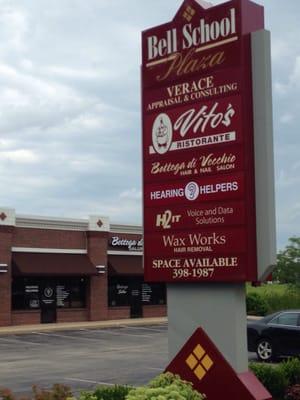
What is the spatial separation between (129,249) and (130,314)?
345cm

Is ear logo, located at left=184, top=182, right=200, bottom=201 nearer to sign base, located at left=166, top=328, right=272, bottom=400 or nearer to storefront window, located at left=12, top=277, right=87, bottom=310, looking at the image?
sign base, located at left=166, top=328, right=272, bottom=400

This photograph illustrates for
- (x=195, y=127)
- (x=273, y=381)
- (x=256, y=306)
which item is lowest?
(x=273, y=381)

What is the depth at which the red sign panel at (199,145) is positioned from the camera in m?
8.24

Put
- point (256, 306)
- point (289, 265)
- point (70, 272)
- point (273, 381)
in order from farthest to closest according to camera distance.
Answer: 1. point (289, 265)
2. point (256, 306)
3. point (70, 272)
4. point (273, 381)

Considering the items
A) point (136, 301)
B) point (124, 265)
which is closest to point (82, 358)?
point (124, 265)

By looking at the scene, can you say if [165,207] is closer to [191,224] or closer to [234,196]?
[191,224]

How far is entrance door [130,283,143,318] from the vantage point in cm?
3859

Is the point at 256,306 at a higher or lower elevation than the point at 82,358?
higher

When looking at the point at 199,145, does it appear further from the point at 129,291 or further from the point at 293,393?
the point at 129,291

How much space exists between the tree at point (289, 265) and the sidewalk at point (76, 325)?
18.7 metres

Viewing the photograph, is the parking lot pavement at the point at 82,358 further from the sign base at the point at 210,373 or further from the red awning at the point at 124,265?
the sign base at the point at 210,373

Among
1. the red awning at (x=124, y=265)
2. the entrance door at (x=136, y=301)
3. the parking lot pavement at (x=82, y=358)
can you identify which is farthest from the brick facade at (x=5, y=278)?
the entrance door at (x=136, y=301)

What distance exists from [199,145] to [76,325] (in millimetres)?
25606

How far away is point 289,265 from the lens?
180 feet
